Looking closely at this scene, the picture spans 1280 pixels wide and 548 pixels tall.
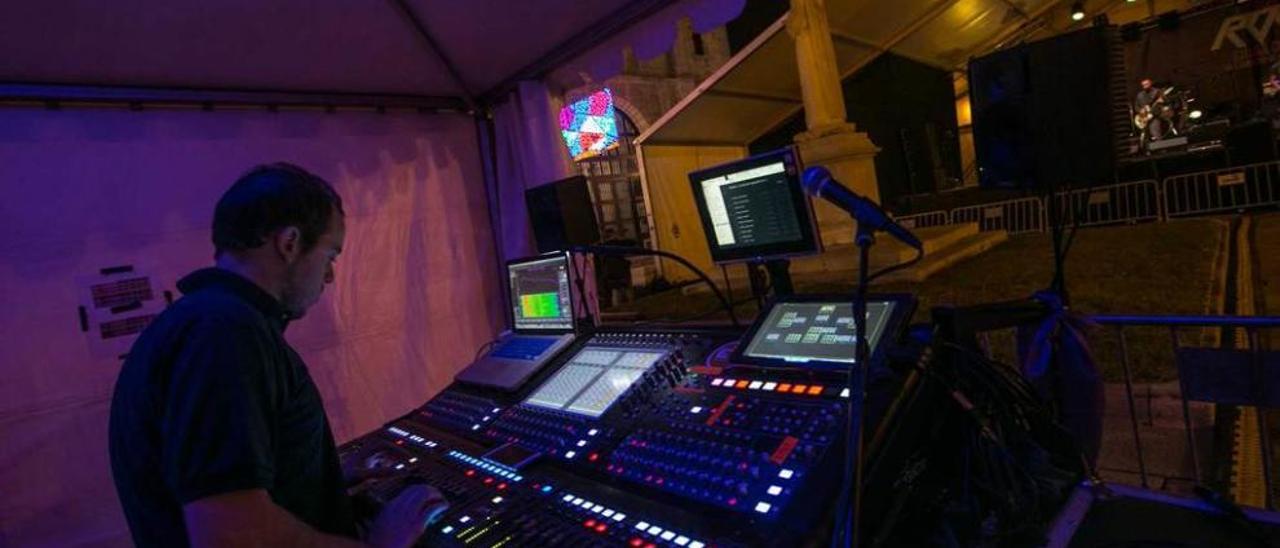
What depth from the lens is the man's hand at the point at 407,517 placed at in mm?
1054

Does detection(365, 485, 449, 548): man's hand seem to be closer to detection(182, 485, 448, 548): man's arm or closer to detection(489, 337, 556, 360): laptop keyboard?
detection(182, 485, 448, 548): man's arm

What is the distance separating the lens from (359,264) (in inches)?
124

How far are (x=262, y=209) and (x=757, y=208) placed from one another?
1.06 meters

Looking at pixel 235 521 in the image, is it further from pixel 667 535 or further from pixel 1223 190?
pixel 1223 190

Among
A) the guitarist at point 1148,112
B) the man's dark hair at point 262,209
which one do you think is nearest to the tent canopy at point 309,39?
the man's dark hair at point 262,209

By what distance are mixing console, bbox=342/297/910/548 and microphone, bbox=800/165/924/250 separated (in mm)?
336

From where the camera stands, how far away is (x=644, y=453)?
1158mm

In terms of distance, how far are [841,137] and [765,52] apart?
7.14 feet

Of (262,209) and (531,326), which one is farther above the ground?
(262,209)

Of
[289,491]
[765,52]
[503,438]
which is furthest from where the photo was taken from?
[765,52]

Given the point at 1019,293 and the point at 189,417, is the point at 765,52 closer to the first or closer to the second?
the point at 1019,293

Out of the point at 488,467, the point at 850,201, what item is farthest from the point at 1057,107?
the point at 488,467

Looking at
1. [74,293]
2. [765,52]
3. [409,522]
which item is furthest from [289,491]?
[765,52]

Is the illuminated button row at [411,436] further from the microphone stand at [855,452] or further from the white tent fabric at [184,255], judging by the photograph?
the white tent fabric at [184,255]
